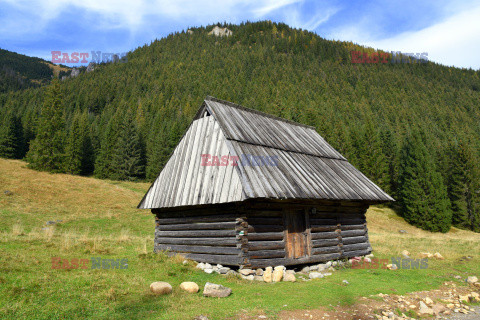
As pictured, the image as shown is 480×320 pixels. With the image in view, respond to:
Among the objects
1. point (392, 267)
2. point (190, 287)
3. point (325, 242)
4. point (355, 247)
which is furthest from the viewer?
point (355, 247)

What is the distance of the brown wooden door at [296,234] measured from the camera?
1177cm

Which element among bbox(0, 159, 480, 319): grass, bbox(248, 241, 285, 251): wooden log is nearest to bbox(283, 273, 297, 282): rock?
bbox(0, 159, 480, 319): grass

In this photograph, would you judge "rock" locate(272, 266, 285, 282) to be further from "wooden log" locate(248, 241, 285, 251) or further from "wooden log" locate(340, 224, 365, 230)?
"wooden log" locate(340, 224, 365, 230)

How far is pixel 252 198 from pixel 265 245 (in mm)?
2219

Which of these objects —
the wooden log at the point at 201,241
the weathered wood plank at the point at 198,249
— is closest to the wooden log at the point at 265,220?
the wooden log at the point at 201,241

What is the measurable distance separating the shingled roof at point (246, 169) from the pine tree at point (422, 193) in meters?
29.9

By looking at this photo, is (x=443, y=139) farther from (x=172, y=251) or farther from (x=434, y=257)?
(x=172, y=251)

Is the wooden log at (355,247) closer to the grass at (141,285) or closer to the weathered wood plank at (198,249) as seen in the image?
the grass at (141,285)

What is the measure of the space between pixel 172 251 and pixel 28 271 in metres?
6.02

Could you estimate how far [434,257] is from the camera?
52.0 feet

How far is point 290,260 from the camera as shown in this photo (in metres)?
11.4

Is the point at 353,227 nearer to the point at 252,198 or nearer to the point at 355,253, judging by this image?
the point at 355,253

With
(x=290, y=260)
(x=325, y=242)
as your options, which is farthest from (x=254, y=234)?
(x=325, y=242)

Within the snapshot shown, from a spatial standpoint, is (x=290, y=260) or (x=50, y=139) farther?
(x=50, y=139)
